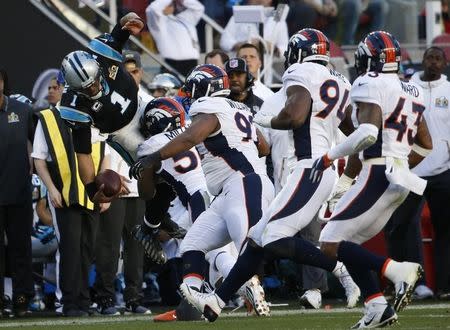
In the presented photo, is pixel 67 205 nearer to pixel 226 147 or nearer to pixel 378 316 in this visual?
pixel 226 147

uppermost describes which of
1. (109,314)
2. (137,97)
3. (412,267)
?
(137,97)

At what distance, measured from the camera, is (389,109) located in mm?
8555

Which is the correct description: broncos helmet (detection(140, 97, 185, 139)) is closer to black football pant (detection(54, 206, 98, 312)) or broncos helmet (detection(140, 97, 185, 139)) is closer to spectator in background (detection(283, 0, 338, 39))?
black football pant (detection(54, 206, 98, 312))

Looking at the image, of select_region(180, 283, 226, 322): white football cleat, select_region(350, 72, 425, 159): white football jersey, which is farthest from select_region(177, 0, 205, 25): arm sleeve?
select_region(350, 72, 425, 159): white football jersey

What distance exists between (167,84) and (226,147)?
382cm

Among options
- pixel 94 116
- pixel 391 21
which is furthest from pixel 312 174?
pixel 391 21

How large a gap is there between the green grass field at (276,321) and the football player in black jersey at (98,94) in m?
0.90

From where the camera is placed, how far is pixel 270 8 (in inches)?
585

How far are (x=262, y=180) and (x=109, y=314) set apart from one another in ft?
7.29

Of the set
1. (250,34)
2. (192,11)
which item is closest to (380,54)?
(250,34)

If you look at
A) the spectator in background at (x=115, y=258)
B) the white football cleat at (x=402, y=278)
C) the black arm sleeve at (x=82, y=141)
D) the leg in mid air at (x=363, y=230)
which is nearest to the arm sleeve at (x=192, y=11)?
the spectator in background at (x=115, y=258)

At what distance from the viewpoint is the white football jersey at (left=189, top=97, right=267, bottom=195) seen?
952 centimetres

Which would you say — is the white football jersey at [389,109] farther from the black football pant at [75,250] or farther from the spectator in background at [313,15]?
the spectator in background at [313,15]

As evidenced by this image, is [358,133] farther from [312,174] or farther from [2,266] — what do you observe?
[2,266]
